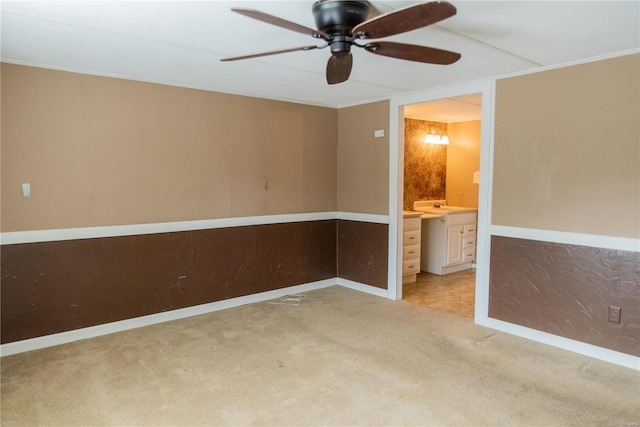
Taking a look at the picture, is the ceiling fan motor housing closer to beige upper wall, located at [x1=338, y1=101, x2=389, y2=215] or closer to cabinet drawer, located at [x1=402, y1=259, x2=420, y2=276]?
beige upper wall, located at [x1=338, y1=101, x2=389, y2=215]

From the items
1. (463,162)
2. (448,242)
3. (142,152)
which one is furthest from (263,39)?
(463,162)

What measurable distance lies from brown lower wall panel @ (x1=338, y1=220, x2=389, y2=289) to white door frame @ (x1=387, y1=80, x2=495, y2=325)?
10 centimetres

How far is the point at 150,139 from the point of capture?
368cm

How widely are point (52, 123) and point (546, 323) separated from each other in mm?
4160

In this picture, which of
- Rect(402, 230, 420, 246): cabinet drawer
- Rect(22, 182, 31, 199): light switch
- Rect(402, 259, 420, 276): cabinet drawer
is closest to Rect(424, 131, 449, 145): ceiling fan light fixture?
Rect(402, 230, 420, 246): cabinet drawer

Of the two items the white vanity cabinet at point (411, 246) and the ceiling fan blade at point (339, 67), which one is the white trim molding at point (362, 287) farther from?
the ceiling fan blade at point (339, 67)

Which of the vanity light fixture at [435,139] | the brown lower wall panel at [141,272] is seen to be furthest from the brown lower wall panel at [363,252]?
the vanity light fixture at [435,139]

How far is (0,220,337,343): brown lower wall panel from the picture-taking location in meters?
3.14

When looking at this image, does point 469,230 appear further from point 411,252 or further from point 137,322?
point 137,322

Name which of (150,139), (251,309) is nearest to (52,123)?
(150,139)

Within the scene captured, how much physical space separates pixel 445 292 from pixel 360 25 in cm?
369

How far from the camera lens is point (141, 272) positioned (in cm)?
366

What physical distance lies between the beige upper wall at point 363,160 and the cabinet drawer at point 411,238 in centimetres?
65

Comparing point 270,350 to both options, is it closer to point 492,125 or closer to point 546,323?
point 546,323
